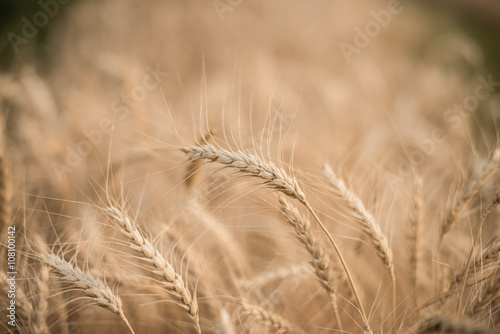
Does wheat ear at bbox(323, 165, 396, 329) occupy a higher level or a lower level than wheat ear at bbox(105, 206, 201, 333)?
lower

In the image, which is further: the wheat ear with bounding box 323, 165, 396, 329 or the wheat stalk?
the wheat stalk

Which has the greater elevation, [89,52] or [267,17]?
[89,52]

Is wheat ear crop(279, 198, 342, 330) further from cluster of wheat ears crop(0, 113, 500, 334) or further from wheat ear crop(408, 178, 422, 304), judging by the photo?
wheat ear crop(408, 178, 422, 304)

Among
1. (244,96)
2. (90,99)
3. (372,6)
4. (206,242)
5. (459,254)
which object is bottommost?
(459,254)

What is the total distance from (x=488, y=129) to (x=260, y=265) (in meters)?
3.28

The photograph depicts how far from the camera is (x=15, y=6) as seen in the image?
436 centimetres

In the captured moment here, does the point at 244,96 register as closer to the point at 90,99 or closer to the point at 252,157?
the point at 90,99

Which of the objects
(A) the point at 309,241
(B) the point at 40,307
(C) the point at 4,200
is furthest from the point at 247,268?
(C) the point at 4,200

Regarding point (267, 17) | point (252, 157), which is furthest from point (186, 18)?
point (252, 157)

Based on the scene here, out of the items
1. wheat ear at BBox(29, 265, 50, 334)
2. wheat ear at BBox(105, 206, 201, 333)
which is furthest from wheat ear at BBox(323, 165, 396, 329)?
wheat ear at BBox(29, 265, 50, 334)

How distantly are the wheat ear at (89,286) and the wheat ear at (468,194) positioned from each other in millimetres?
1171

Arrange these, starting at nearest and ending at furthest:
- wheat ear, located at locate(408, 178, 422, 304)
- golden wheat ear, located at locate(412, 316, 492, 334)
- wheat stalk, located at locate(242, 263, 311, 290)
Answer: golden wheat ear, located at locate(412, 316, 492, 334), wheat ear, located at locate(408, 178, 422, 304), wheat stalk, located at locate(242, 263, 311, 290)

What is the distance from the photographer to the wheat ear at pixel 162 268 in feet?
2.93

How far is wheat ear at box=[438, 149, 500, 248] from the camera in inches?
43.0
